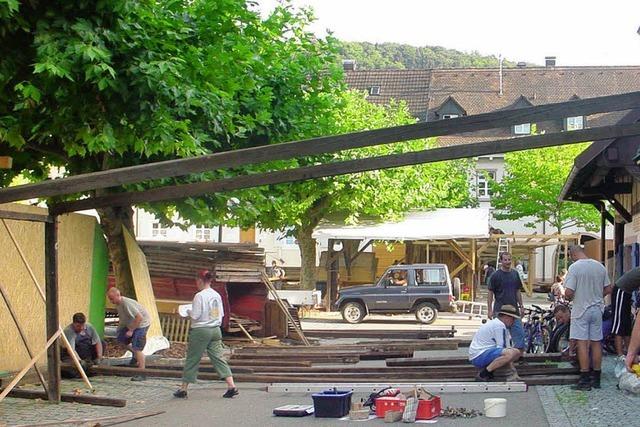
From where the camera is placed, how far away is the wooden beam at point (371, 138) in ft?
23.7

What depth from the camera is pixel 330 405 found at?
1217 centimetres

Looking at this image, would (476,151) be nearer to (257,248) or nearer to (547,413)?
(547,413)

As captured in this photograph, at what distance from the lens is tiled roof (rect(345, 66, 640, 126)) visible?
6819 cm

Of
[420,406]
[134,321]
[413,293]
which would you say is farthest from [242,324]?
[420,406]

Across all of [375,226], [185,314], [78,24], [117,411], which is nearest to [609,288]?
[185,314]

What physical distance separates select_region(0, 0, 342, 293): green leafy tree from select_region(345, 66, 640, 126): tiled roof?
161 feet

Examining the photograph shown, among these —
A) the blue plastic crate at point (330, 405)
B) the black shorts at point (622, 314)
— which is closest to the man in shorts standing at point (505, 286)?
the black shorts at point (622, 314)

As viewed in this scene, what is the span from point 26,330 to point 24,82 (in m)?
4.83

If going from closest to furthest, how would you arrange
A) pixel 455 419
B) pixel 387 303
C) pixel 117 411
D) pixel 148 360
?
pixel 455 419 → pixel 117 411 → pixel 148 360 → pixel 387 303

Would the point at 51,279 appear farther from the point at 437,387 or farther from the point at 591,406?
the point at 591,406

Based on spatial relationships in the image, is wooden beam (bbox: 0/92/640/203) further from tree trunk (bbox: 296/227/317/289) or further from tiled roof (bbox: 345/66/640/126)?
tiled roof (bbox: 345/66/640/126)

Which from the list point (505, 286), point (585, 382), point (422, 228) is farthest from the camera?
point (422, 228)

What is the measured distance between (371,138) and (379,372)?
926cm

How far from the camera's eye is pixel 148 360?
62.6 feet
